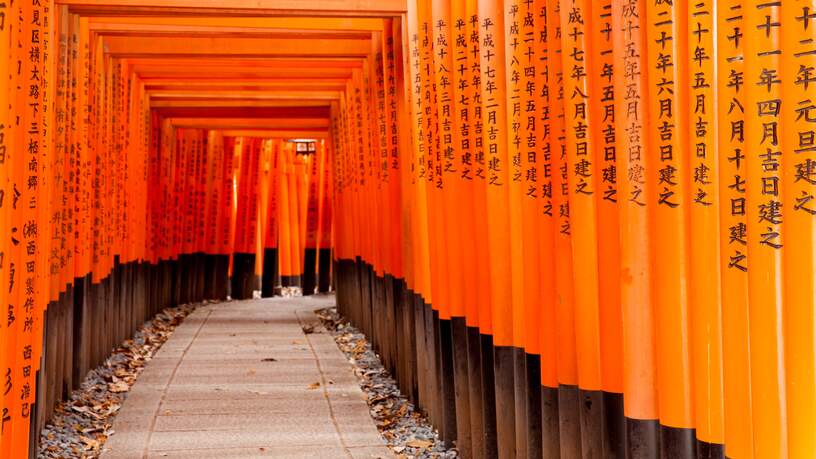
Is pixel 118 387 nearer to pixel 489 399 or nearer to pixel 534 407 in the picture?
pixel 489 399

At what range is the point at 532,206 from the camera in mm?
3766

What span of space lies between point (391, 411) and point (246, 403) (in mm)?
1113

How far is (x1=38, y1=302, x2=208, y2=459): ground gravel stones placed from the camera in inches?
211

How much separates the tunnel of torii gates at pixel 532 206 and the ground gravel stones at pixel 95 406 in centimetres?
25

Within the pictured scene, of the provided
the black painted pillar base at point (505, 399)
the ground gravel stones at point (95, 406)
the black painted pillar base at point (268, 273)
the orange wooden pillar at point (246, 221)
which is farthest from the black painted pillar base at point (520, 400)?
the black painted pillar base at point (268, 273)

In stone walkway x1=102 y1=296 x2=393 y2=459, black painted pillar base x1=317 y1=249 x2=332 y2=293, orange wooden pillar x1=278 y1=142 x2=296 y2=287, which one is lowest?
stone walkway x1=102 y1=296 x2=393 y2=459

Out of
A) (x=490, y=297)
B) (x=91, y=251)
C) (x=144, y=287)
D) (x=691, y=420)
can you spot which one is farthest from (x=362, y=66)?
(x=691, y=420)

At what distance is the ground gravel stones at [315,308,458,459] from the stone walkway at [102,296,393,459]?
4.4 inches

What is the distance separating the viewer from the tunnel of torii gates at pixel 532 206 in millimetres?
2236

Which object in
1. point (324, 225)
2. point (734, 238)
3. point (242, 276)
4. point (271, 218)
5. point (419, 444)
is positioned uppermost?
point (271, 218)

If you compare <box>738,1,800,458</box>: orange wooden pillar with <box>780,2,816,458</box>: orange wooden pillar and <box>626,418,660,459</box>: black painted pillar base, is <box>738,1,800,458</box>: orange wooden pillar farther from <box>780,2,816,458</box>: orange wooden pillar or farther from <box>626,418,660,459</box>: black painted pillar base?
<box>626,418,660,459</box>: black painted pillar base

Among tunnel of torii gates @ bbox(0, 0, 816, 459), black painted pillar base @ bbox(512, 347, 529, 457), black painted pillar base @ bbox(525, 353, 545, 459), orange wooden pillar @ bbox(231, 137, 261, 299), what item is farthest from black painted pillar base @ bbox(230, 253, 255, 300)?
black painted pillar base @ bbox(525, 353, 545, 459)

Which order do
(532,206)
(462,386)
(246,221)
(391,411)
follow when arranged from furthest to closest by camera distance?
(246,221) < (391,411) < (462,386) < (532,206)

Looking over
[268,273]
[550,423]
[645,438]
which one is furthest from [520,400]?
[268,273]
